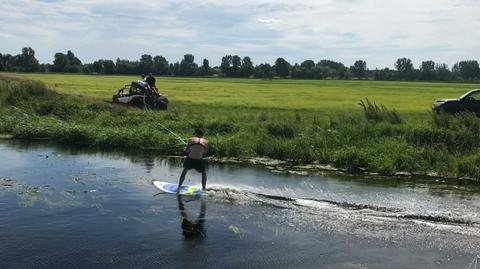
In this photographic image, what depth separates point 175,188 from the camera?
14547mm

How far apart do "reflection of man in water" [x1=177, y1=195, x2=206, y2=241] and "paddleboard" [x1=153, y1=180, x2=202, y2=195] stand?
1.38 metres

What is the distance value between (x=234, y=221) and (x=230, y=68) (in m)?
149

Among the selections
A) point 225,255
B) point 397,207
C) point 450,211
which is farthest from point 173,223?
point 450,211

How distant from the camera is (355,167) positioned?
62.0 ft

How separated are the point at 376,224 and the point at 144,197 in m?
5.65

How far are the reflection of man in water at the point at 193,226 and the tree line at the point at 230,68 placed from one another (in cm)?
13140

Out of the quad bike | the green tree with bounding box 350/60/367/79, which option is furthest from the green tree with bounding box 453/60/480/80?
the quad bike

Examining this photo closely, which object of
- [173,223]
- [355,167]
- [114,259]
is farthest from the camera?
[355,167]

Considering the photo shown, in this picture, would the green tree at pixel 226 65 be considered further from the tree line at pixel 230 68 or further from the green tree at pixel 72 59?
the green tree at pixel 72 59

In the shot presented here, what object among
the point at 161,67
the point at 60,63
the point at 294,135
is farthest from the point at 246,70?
the point at 294,135

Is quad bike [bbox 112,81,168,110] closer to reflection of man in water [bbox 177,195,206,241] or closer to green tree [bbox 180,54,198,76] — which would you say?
reflection of man in water [bbox 177,195,206,241]

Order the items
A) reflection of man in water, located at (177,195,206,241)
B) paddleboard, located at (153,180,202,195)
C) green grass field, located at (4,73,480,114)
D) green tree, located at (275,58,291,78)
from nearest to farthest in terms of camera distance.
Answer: reflection of man in water, located at (177,195,206,241), paddleboard, located at (153,180,202,195), green grass field, located at (4,73,480,114), green tree, located at (275,58,291,78)

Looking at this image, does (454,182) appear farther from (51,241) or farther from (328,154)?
(51,241)

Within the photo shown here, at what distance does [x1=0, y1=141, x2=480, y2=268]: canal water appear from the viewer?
9648 millimetres
